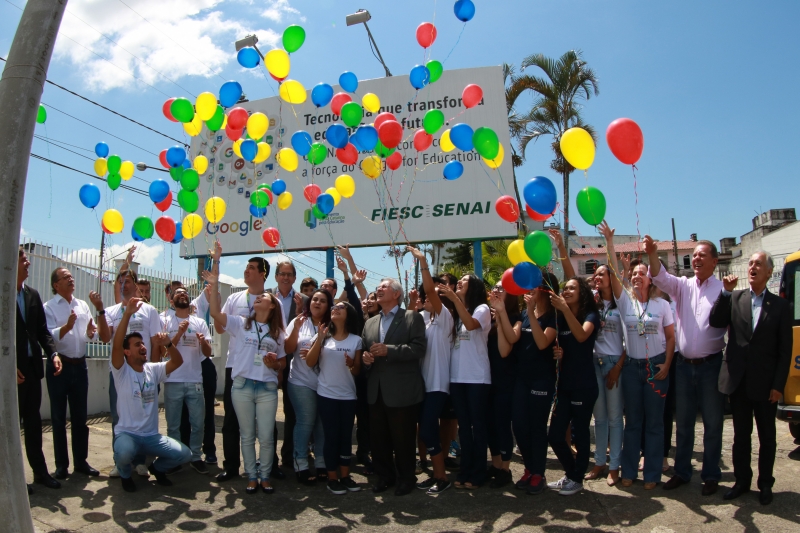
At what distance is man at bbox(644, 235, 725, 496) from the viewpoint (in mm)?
4711

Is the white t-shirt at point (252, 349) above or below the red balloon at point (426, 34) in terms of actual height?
below

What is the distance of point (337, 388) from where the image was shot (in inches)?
205

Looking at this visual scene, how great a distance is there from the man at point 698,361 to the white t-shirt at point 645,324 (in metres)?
0.15

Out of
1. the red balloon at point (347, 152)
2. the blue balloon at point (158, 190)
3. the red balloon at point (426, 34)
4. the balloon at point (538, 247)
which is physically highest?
the red balloon at point (426, 34)

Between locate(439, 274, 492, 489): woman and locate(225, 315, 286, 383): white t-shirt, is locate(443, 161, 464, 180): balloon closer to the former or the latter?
locate(439, 274, 492, 489): woman

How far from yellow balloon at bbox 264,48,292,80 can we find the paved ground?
4.96m

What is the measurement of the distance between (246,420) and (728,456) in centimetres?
475

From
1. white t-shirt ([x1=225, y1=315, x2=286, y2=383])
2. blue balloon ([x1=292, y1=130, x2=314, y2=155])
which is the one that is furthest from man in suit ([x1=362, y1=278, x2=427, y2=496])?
blue balloon ([x1=292, y1=130, x2=314, y2=155])

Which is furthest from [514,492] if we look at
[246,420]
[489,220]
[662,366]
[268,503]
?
[489,220]

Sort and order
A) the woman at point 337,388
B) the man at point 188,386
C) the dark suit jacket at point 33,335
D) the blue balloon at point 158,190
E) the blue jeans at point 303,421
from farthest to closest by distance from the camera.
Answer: the blue balloon at point 158,190, the man at point 188,386, the blue jeans at point 303,421, the woman at point 337,388, the dark suit jacket at point 33,335

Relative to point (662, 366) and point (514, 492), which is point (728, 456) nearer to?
point (662, 366)

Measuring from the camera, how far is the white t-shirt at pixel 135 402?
16.5 feet

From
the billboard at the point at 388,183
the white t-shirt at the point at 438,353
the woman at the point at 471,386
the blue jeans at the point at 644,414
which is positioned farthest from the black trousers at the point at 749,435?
the billboard at the point at 388,183

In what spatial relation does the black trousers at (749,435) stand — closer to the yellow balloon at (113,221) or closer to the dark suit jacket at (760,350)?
the dark suit jacket at (760,350)
